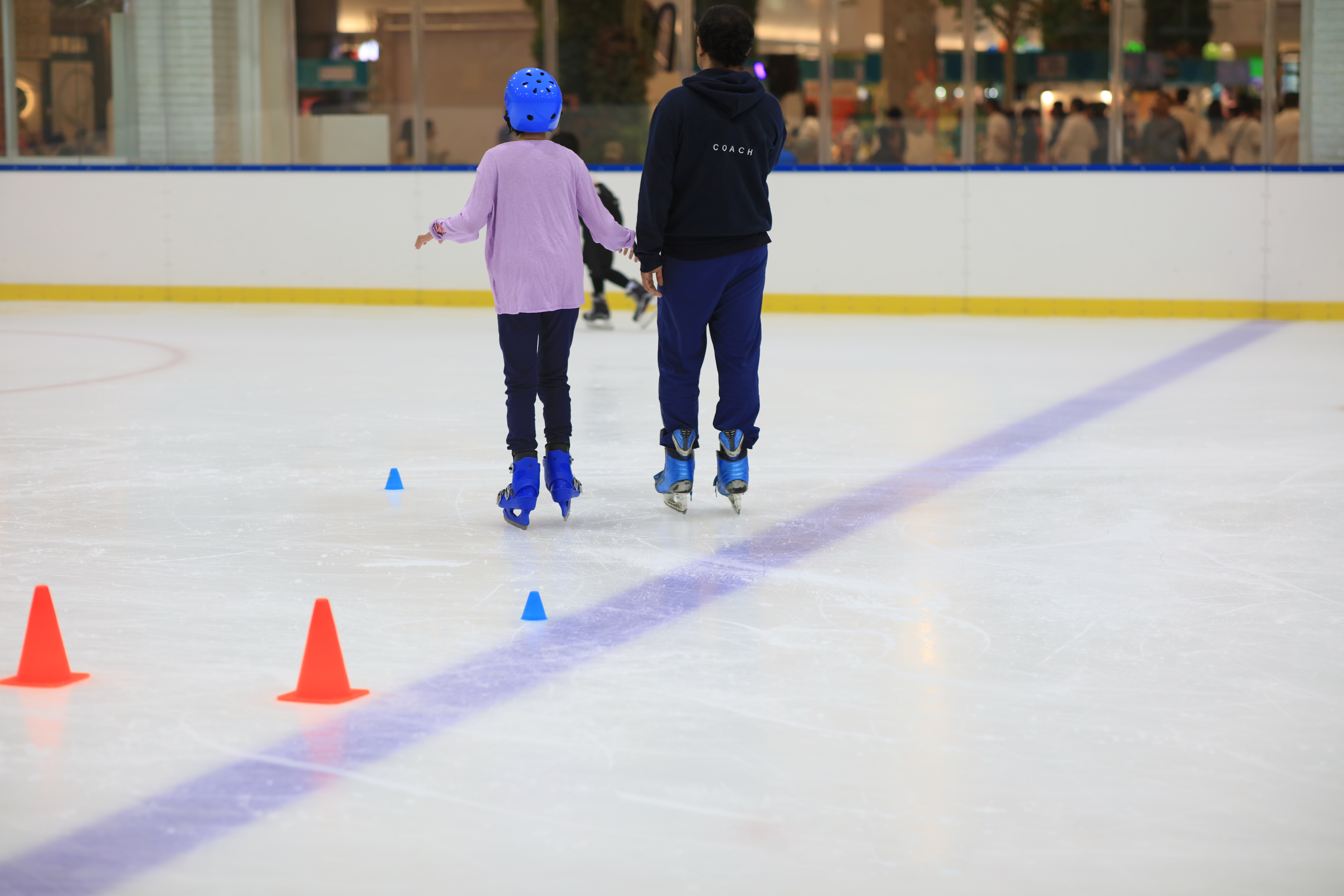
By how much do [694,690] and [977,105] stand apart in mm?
10224

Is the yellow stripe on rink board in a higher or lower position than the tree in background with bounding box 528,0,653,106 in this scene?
lower

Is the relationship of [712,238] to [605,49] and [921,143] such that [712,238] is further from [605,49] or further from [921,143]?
[605,49]

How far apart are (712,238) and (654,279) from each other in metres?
0.21

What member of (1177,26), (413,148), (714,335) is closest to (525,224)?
(714,335)

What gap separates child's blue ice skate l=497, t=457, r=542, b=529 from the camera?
4797mm

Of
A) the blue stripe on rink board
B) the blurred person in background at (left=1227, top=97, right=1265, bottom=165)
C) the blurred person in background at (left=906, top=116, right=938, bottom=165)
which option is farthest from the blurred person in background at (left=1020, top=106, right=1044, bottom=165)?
the blue stripe on rink board

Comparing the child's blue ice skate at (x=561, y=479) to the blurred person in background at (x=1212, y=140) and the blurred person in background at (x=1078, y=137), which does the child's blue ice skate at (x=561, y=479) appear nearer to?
the blurred person in background at (x=1078, y=137)

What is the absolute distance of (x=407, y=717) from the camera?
3012 millimetres

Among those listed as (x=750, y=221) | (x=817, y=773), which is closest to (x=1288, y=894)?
(x=817, y=773)

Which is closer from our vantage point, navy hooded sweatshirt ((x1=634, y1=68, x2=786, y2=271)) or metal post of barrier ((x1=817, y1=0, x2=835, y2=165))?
navy hooded sweatshirt ((x1=634, y1=68, x2=786, y2=271))

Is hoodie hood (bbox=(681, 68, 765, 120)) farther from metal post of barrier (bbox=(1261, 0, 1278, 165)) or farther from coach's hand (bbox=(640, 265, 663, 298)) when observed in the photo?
metal post of barrier (bbox=(1261, 0, 1278, 165))

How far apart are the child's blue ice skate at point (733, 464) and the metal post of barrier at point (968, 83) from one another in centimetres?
811

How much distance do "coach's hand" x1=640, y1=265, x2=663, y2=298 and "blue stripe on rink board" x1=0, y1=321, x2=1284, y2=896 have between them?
80 cm

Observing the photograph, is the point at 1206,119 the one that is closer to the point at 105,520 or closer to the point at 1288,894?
the point at 105,520
